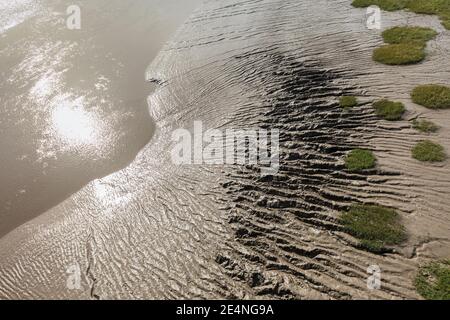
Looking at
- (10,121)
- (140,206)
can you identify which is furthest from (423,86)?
(10,121)

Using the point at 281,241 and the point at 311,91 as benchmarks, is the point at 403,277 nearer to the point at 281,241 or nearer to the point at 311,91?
the point at 281,241
